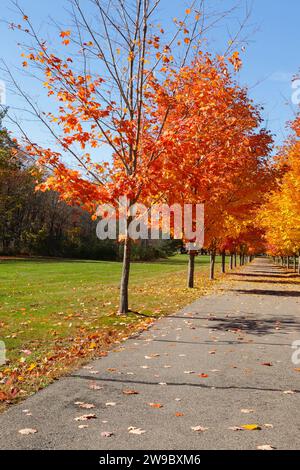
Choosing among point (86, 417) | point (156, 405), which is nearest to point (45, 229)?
point (156, 405)

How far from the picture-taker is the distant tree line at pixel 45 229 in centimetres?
5315

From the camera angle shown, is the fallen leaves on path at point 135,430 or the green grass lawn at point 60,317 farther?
the green grass lawn at point 60,317

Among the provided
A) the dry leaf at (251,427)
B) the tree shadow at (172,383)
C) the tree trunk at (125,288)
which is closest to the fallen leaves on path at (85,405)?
the tree shadow at (172,383)

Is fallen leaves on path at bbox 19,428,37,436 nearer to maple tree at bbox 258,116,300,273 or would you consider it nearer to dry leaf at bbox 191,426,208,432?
dry leaf at bbox 191,426,208,432

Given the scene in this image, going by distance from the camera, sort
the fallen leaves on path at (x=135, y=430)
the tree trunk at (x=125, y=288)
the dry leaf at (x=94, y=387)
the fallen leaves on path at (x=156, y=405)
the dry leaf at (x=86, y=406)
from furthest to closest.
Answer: the tree trunk at (x=125, y=288), the dry leaf at (x=94, y=387), the fallen leaves on path at (x=156, y=405), the dry leaf at (x=86, y=406), the fallen leaves on path at (x=135, y=430)

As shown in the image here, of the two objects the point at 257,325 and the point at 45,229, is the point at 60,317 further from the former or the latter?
the point at 45,229

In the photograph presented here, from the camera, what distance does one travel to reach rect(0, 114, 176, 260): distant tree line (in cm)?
5315

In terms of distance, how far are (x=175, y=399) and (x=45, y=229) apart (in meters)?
51.8

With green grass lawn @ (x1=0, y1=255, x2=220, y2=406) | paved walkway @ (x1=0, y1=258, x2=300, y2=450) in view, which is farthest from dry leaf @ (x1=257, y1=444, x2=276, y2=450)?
green grass lawn @ (x1=0, y1=255, x2=220, y2=406)

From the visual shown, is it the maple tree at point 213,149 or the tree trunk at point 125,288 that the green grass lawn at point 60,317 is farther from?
the maple tree at point 213,149

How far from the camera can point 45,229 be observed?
5553cm

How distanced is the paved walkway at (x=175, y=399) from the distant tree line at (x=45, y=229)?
143 feet
